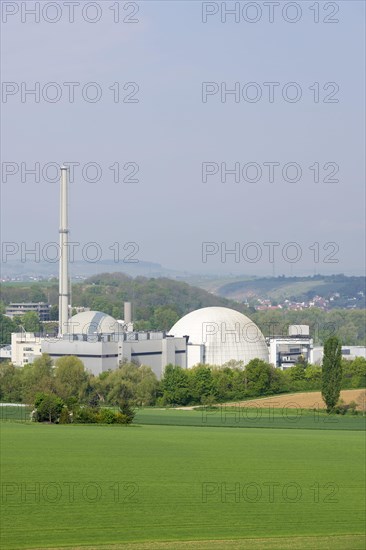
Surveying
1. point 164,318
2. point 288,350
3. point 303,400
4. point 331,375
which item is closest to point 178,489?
point 331,375

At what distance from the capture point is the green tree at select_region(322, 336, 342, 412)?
62.8 metres

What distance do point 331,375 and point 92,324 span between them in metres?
37.5

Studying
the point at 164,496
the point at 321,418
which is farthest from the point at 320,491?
the point at 321,418

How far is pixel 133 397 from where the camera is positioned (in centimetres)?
7056

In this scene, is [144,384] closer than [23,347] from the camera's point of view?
Yes

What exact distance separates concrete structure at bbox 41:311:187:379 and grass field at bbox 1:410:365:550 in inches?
1238

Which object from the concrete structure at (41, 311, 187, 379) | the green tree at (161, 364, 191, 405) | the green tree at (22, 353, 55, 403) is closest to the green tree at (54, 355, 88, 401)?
the green tree at (22, 353, 55, 403)

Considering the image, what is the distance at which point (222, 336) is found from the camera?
92125 mm

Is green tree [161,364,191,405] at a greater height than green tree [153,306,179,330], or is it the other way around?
green tree [153,306,179,330]

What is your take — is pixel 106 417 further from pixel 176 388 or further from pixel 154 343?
pixel 154 343

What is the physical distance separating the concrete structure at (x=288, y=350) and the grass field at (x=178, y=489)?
155 ft

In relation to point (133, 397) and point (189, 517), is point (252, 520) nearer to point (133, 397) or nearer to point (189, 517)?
point (189, 517)

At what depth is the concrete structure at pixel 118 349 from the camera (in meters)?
80.8

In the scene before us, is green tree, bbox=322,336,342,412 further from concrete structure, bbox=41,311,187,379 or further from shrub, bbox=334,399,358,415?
concrete structure, bbox=41,311,187,379
